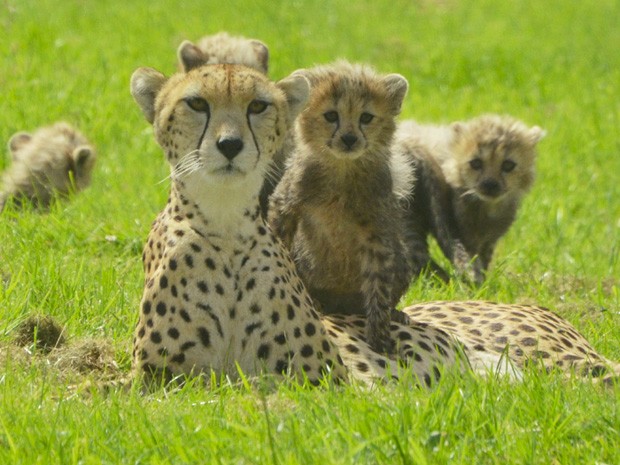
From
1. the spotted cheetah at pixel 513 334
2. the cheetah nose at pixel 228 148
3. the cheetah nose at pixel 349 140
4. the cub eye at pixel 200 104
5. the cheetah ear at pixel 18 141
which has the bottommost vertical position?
the spotted cheetah at pixel 513 334

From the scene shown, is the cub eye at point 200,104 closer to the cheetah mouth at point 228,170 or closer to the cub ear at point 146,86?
the cheetah mouth at point 228,170

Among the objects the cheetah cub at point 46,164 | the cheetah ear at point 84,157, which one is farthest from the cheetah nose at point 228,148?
the cheetah ear at point 84,157

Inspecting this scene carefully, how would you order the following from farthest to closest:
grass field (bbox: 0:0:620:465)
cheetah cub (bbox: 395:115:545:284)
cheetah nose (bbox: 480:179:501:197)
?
cheetah nose (bbox: 480:179:501:197)
cheetah cub (bbox: 395:115:545:284)
grass field (bbox: 0:0:620:465)

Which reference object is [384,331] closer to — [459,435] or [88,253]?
[459,435]

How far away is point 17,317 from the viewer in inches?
201

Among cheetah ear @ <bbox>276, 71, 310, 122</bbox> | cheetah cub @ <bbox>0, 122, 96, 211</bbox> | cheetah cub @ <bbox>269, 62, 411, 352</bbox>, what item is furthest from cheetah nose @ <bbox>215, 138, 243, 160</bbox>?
cheetah cub @ <bbox>0, 122, 96, 211</bbox>

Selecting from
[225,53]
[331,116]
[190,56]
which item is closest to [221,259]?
[331,116]

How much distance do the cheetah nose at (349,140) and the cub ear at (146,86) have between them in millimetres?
1395

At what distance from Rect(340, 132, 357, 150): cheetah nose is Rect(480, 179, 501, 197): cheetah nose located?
8.16 feet

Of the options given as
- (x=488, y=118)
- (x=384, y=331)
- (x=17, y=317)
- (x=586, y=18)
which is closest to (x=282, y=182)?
(x=384, y=331)

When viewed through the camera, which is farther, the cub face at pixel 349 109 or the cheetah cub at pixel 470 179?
the cheetah cub at pixel 470 179

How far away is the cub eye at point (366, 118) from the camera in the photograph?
6309 millimetres

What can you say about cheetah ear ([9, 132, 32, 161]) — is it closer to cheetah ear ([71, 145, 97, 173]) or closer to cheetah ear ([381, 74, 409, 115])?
cheetah ear ([71, 145, 97, 173])

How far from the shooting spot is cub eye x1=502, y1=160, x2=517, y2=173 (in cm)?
861
